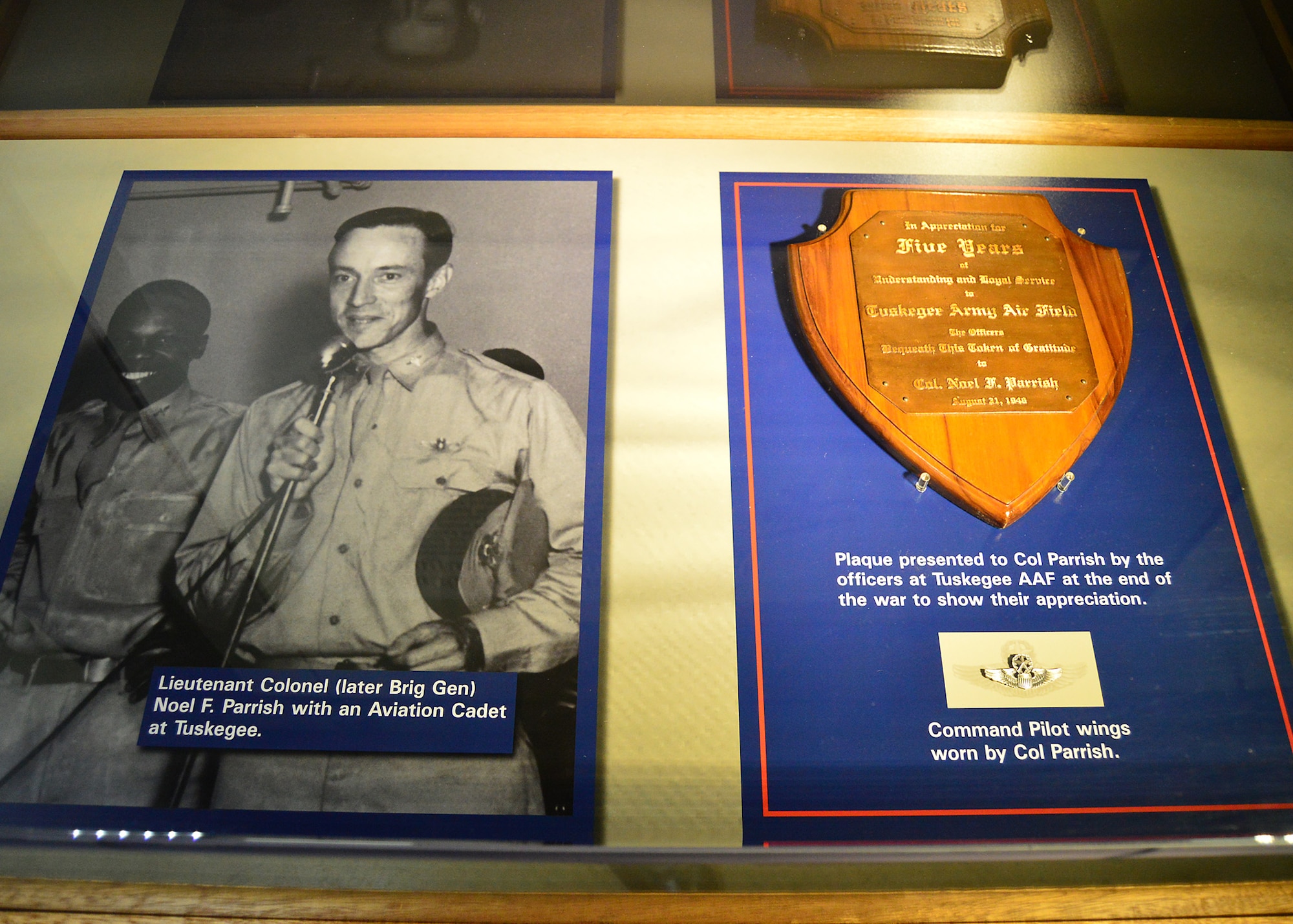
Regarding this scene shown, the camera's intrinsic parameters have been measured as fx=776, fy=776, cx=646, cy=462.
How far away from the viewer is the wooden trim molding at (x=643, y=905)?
1.05 meters

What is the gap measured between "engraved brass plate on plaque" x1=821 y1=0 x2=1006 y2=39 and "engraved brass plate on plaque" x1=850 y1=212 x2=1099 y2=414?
0.39 meters

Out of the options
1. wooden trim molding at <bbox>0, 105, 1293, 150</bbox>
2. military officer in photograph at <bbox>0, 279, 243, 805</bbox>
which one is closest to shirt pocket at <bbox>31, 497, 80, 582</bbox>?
military officer in photograph at <bbox>0, 279, 243, 805</bbox>

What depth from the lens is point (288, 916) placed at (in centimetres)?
106

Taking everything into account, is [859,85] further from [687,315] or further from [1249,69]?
[1249,69]

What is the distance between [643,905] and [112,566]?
98 centimetres

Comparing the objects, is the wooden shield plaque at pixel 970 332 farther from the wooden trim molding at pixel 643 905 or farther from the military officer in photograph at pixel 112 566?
the military officer in photograph at pixel 112 566

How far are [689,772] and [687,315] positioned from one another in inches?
30.4

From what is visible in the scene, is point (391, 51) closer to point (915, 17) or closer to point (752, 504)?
point (915, 17)

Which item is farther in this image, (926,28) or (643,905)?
(926,28)

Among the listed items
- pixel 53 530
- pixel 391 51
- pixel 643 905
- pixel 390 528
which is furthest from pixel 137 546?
pixel 391 51

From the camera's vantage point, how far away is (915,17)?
61.2 inches

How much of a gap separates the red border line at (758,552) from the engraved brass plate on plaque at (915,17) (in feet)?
0.85

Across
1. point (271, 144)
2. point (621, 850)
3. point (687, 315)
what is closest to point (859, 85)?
point (687, 315)

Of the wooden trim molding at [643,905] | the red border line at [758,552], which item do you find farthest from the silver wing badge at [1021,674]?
the wooden trim molding at [643,905]
